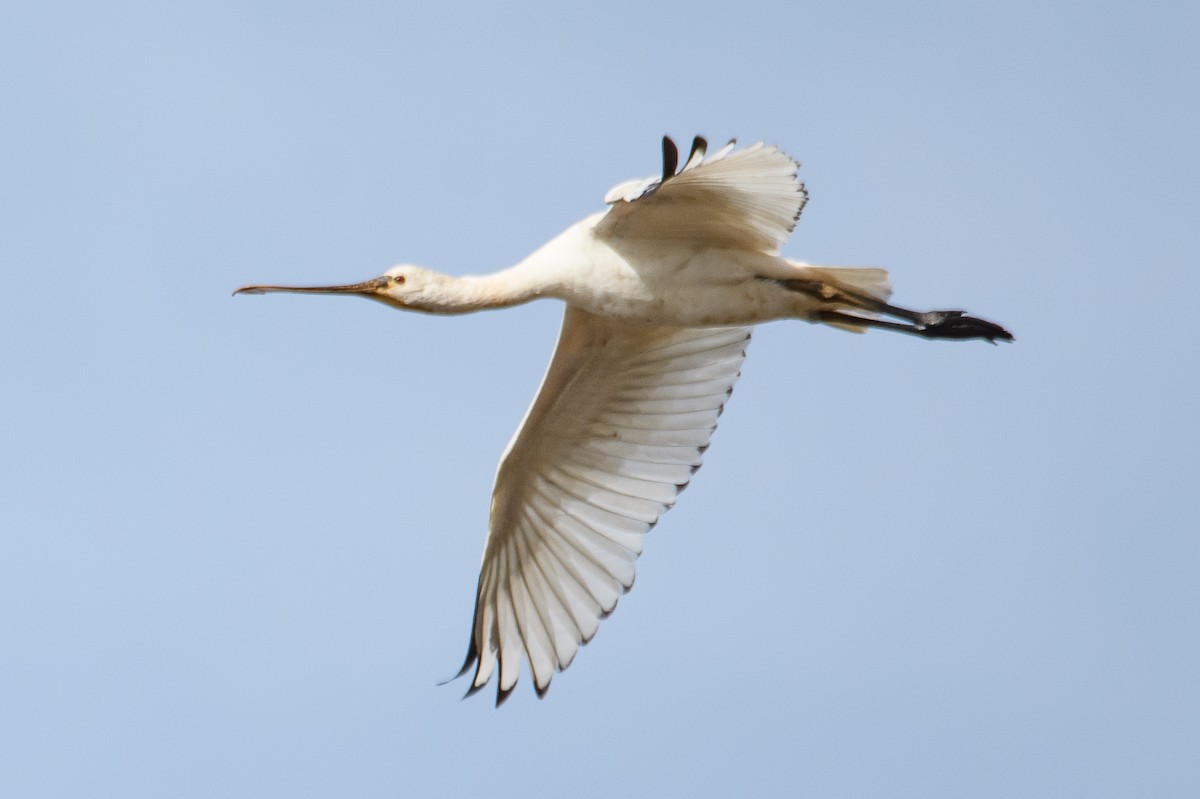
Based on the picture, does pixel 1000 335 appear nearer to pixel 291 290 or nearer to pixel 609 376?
pixel 609 376

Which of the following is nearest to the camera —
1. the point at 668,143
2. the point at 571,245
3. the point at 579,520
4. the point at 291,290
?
the point at 668,143

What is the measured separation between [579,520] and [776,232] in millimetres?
2424

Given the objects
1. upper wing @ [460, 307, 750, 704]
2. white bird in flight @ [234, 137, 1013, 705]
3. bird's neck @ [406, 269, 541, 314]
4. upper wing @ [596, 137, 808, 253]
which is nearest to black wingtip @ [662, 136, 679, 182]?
upper wing @ [596, 137, 808, 253]

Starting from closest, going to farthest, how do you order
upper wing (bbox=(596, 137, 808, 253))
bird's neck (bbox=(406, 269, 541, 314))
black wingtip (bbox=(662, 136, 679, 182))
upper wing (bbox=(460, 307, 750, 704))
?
black wingtip (bbox=(662, 136, 679, 182)), upper wing (bbox=(596, 137, 808, 253)), bird's neck (bbox=(406, 269, 541, 314)), upper wing (bbox=(460, 307, 750, 704))

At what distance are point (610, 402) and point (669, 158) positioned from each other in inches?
122

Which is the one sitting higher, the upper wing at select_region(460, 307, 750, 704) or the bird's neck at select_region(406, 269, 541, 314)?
the bird's neck at select_region(406, 269, 541, 314)

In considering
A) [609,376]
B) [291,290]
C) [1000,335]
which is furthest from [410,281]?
[1000,335]

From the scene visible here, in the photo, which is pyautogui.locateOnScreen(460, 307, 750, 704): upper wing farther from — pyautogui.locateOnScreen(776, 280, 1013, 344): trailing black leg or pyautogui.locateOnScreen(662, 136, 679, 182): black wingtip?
pyautogui.locateOnScreen(662, 136, 679, 182): black wingtip

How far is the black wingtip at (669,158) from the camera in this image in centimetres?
1038

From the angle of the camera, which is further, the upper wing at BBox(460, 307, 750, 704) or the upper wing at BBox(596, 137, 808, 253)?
the upper wing at BBox(460, 307, 750, 704)

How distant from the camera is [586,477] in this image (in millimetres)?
13383

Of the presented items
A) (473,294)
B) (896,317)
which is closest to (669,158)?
(473,294)

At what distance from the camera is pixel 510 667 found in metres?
13.0

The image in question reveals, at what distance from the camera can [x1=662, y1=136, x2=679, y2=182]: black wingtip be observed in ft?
34.1
